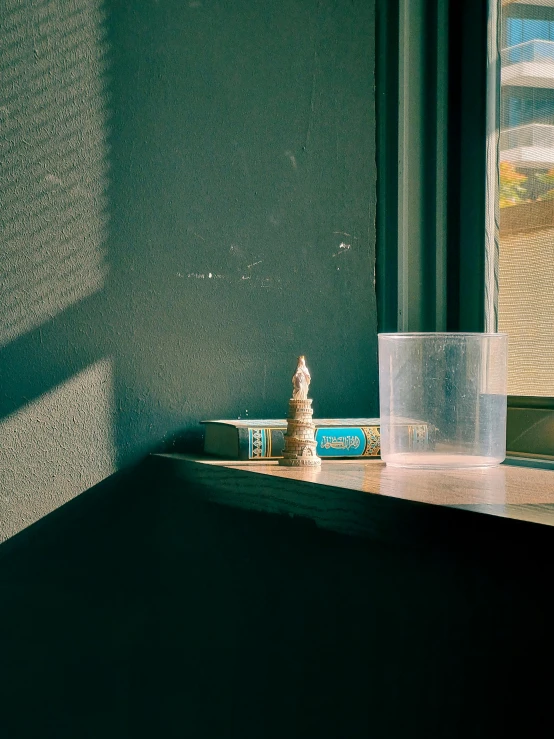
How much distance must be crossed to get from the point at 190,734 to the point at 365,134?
1.06 metres

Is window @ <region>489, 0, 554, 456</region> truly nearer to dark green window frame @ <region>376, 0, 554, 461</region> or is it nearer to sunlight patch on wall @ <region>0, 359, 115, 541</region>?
dark green window frame @ <region>376, 0, 554, 461</region>

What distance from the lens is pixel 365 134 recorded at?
1.70 m

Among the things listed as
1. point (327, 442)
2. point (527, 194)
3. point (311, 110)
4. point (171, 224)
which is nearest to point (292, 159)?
point (311, 110)

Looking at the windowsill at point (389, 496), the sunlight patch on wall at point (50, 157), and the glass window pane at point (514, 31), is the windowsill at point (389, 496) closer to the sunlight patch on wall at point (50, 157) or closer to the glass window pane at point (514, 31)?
the sunlight patch on wall at point (50, 157)

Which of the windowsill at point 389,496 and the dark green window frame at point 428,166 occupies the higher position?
the dark green window frame at point 428,166

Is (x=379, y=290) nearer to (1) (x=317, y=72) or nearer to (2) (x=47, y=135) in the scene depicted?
(1) (x=317, y=72)

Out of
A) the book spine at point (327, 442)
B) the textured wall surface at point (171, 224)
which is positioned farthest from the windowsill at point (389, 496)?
the textured wall surface at point (171, 224)

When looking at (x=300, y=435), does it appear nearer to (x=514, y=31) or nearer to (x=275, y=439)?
(x=275, y=439)

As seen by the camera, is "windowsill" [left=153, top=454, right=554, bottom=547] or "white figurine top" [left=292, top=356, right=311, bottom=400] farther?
"white figurine top" [left=292, top=356, right=311, bottom=400]

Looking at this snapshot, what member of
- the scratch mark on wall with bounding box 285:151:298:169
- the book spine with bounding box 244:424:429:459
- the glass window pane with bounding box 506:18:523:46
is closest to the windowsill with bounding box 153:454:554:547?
the book spine with bounding box 244:424:429:459

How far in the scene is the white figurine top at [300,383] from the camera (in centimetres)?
137

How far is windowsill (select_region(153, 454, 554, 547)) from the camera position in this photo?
894mm

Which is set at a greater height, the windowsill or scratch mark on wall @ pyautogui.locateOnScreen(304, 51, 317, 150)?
Answer: scratch mark on wall @ pyautogui.locateOnScreen(304, 51, 317, 150)

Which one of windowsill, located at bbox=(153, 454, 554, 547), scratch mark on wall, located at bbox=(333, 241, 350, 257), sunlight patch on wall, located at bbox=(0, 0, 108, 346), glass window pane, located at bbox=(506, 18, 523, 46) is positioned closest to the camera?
windowsill, located at bbox=(153, 454, 554, 547)
